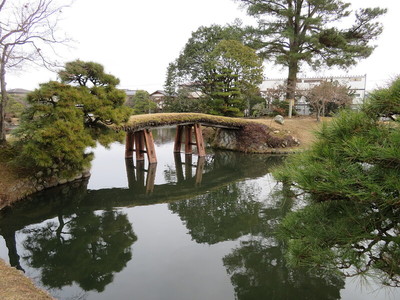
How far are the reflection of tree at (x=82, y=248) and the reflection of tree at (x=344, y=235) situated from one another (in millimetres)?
3287

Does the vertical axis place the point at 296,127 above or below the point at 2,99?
below

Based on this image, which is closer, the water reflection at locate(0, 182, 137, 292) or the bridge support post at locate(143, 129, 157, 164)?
the water reflection at locate(0, 182, 137, 292)

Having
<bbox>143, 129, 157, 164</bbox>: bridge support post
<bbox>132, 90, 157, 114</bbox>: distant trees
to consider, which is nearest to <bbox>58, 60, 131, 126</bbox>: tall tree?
<bbox>143, 129, 157, 164</bbox>: bridge support post

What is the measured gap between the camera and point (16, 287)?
3.59 metres

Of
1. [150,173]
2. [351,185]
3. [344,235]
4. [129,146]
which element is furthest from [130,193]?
[351,185]

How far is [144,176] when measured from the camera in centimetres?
1103

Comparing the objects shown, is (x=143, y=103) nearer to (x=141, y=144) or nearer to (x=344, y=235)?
(x=141, y=144)

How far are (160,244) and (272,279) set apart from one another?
7.63 ft

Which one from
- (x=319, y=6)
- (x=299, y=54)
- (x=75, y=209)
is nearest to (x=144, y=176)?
(x=75, y=209)

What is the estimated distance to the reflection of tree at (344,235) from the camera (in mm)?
2016

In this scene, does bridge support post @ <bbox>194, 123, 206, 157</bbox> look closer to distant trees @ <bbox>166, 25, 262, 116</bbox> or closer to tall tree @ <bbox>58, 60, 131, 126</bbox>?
tall tree @ <bbox>58, 60, 131, 126</bbox>

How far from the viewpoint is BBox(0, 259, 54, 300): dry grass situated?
3330 millimetres

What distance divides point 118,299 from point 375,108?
391 centimetres

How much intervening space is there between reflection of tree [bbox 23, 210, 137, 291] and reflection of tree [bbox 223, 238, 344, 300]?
6.62 ft
